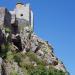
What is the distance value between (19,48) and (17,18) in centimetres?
836

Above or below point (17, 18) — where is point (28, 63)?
below

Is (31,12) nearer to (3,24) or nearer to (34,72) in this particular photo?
(3,24)

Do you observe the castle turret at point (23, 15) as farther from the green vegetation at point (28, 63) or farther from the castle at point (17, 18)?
the green vegetation at point (28, 63)

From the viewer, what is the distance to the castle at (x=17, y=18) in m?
74.1

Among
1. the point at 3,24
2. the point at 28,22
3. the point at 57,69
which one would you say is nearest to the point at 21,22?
the point at 28,22

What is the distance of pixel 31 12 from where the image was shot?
86.5m

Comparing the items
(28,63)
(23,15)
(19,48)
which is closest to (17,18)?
(23,15)

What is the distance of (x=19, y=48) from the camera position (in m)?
74.1

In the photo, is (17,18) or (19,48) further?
(17,18)

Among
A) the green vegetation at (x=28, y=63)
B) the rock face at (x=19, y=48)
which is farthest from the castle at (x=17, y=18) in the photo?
the green vegetation at (x=28, y=63)

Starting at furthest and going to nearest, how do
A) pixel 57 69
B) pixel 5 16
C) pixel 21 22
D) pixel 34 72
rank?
pixel 21 22
pixel 5 16
pixel 57 69
pixel 34 72

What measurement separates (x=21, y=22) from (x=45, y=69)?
16.2 meters

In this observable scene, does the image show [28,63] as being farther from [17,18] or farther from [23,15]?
[23,15]

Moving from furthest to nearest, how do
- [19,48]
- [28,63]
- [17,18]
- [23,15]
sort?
[23,15] → [17,18] → [19,48] → [28,63]
